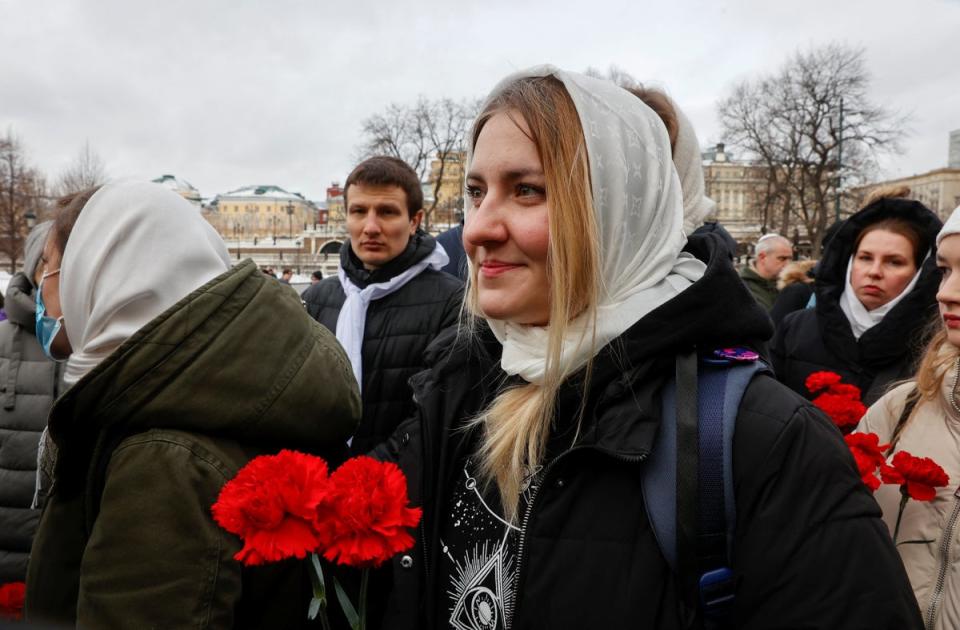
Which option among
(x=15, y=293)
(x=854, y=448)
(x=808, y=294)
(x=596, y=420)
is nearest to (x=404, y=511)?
(x=596, y=420)

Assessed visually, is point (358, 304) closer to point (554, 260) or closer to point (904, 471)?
point (554, 260)

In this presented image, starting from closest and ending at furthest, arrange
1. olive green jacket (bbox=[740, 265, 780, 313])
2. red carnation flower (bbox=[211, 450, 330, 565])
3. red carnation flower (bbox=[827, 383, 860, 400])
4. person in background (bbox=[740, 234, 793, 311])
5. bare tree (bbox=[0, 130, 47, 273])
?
red carnation flower (bbox=[211, 450, 330, 565]), red carnation flower (bbox=[827, 383, 860, 400]), olive green jacket (bbox=[740, 265, 780, 313]), person in background (bbox=[740, 234, 793, 311]), bare tree (bbox=[0, 130, 47, 273])

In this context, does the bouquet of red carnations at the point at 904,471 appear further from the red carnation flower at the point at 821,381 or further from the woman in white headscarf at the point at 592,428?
the red carnation flower at the point at 821,381

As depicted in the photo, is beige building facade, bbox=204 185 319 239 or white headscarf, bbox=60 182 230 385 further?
beige building facade, bbox=204 185 319 239

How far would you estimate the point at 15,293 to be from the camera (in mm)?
3127

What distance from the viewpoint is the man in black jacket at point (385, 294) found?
3.70 metres

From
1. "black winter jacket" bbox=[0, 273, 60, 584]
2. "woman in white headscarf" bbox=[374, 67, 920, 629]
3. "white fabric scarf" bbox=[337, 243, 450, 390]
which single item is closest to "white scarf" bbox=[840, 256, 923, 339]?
"white fabric scarf" bbox=[337, 243, 450, 390]

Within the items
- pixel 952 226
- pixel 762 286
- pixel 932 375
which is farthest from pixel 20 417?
pixel 762 286

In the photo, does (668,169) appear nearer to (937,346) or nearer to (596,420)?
(596,420)

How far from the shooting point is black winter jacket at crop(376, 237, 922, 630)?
1.16 meters

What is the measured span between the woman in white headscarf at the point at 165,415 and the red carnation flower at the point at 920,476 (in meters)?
1.49

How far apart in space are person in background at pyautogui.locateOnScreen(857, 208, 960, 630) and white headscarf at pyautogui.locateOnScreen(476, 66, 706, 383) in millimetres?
1101

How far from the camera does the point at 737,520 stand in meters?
1.24

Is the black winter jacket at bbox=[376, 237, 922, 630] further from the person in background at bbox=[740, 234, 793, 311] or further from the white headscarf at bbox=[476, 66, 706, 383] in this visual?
the person in background at bbox=[740, 234, 793, 311]
